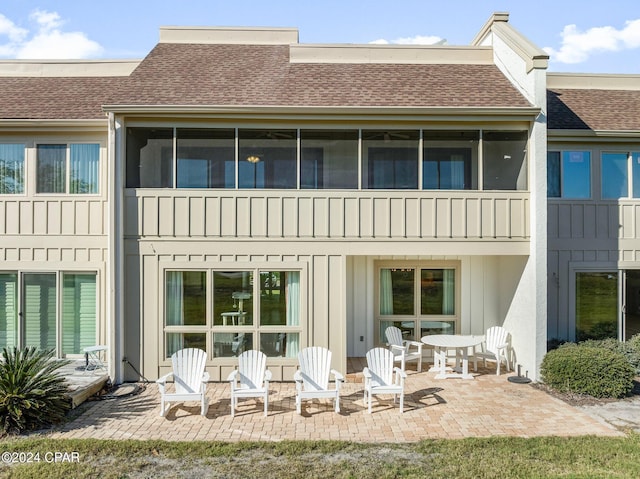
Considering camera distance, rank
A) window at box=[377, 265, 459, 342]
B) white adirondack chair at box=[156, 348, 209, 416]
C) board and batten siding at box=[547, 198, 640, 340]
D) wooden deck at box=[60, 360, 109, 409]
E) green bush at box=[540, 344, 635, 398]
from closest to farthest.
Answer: white adirondack chair at box=[156, 348, 209, 416] → wooden deck at box=[60, 360, 109, 409] → green bush at box=[540, 344, 635, 398] → board and batten siding at box=[547, 198, 640, 340] → window at box=[377, 265, 459, 342]

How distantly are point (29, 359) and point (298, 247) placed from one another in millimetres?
4979

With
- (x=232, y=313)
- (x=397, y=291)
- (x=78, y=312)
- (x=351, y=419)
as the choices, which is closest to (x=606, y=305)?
(x=397, y=291)

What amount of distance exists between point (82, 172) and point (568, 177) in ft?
35.1

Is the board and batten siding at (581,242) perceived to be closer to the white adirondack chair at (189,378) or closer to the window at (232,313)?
the window at (232,313)

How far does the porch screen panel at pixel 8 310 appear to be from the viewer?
32.4 ft

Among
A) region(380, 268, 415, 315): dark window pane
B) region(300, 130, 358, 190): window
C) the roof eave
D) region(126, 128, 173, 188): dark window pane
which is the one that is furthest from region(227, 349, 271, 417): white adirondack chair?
the roof eave

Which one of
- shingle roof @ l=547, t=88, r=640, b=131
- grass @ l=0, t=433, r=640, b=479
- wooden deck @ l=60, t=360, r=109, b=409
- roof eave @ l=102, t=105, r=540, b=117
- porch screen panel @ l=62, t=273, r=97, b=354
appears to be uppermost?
shingle roof @ l=547, t=88, r=640, b=131

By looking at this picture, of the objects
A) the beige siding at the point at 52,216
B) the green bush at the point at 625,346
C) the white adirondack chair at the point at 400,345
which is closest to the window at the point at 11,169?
the beige siding at the point at 52,216

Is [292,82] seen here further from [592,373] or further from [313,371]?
[592,373]

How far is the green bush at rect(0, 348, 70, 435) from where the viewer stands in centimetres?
655

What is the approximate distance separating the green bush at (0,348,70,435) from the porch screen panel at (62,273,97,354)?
245cm

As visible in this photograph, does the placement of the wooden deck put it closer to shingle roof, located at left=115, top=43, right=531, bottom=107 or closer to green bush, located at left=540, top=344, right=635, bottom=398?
shingle roof, located at left=115, top=43, right=531, bottom=107

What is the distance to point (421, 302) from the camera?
36.3 feet

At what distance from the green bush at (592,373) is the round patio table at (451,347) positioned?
1566mm
